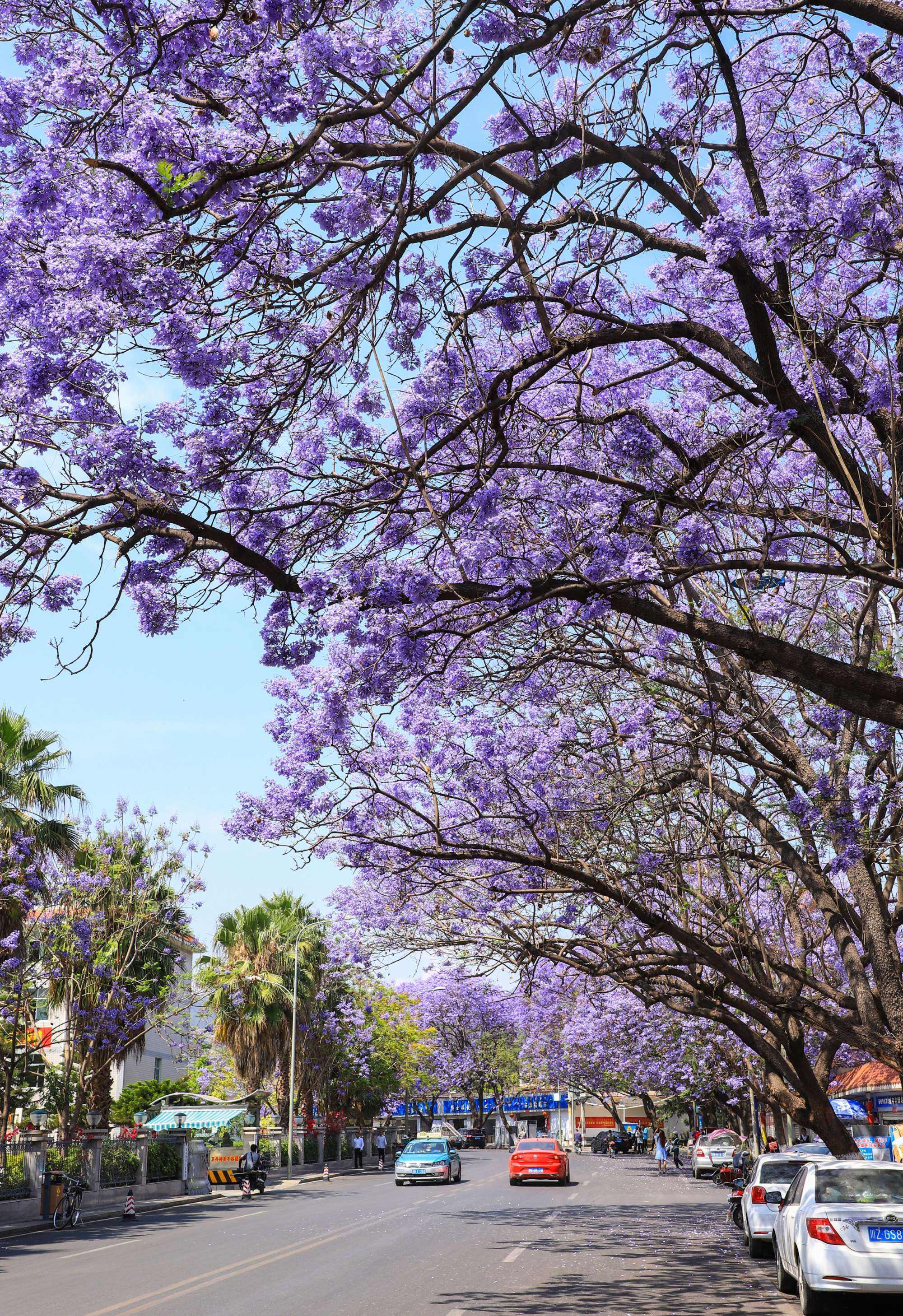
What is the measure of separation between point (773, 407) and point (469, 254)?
251cm

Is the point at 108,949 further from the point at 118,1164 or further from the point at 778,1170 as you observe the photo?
the point at 778,1170

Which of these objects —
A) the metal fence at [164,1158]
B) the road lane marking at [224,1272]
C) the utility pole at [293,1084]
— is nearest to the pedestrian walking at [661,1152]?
the utility pole at [293,1084]

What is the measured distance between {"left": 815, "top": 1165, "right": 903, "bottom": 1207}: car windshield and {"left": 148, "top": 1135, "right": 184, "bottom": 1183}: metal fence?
982 inches

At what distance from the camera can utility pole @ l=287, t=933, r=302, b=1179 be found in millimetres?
38125

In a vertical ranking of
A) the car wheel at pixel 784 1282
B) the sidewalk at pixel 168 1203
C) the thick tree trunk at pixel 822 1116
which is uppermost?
the thick tree trunk at pixel 822 1116

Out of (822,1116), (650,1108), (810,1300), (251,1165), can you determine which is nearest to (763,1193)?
(822,1116)

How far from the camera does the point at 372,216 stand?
7719mm

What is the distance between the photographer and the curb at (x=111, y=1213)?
22.3 metres

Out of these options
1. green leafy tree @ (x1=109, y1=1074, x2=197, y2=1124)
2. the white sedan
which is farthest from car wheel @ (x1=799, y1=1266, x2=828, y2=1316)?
green leafy tree @ (x1=109, y1=1074, x2=197, y2=1124)

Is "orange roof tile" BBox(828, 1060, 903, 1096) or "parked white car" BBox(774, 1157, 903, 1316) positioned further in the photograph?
"orange roof tile" BBox(828, 1060, 903, 1096)

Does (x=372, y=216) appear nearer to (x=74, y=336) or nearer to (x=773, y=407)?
(x=74, y=336)

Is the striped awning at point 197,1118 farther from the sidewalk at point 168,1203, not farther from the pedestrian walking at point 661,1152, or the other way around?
the pedestrian walking at point 661,1152

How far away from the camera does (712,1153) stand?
142 ft

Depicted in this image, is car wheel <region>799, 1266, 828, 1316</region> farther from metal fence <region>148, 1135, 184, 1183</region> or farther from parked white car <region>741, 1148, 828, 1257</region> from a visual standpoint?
metal fence <region>148, 1135, 184, 1183</region>
